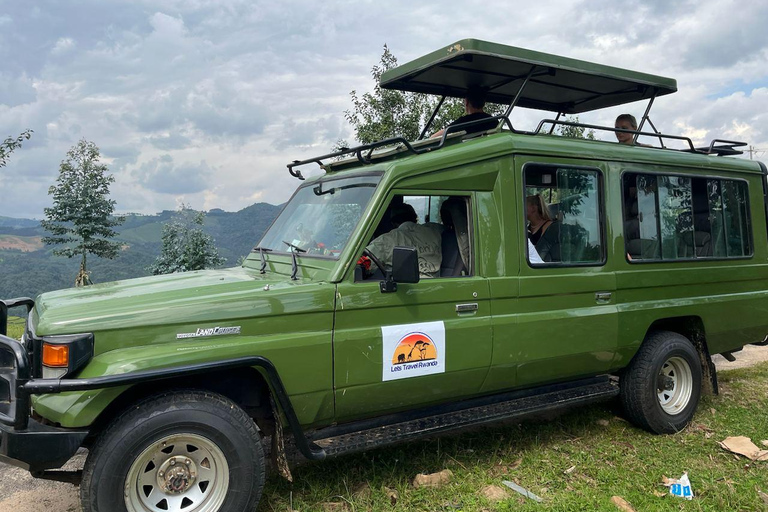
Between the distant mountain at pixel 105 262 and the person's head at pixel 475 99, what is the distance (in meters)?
2.25

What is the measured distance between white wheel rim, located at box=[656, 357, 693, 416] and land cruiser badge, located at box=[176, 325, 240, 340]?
3.91m

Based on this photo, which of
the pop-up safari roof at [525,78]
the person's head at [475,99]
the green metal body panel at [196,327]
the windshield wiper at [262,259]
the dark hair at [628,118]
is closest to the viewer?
the green metal body panel at [196,327]

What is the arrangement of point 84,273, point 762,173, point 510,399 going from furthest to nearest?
point 84,273 → point 762,173 → point 510,399

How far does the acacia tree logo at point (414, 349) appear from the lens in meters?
3.67

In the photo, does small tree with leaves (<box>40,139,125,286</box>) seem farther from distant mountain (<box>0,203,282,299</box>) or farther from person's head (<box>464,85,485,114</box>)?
person's head (<box>464,85,485,114</box>)

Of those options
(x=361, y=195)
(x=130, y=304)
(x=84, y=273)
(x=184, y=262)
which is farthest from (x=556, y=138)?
(x=84, y=273)

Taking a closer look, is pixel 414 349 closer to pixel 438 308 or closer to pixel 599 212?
pixel 438 308

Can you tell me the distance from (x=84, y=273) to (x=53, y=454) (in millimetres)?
14549

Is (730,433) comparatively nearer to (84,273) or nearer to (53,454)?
(53,454)

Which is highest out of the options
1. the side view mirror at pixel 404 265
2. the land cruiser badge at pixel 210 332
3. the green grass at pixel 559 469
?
the side view mirror at pixel 404 265

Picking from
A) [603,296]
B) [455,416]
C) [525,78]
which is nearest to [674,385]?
[603,296]

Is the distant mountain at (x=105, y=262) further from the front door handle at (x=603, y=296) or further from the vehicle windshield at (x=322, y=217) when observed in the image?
the front door handle at (x=603, y=296)

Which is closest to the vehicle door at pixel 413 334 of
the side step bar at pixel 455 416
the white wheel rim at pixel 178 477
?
the side step bar at pixel 455 416

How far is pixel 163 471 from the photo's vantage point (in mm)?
3072
